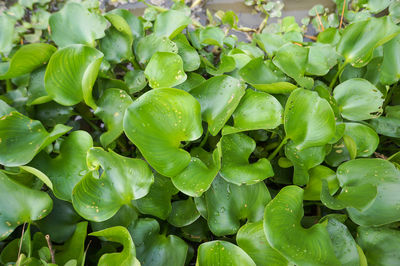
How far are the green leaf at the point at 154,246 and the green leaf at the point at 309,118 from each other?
0.47 meters

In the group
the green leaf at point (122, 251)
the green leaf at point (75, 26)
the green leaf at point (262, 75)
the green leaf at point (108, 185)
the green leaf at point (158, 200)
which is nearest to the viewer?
the green leaf at point (122, 251)

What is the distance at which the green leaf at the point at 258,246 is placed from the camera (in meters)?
0.75

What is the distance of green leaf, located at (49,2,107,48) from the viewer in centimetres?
107

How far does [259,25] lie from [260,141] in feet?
2.38

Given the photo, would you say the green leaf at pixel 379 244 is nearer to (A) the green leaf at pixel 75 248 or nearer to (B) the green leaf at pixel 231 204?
(B) the green leaf at pixel 231 204

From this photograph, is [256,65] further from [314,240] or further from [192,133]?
[314,240]

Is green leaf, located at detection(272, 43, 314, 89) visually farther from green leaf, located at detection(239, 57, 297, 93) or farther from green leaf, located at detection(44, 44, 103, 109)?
green leaf, located at detection(44, 44, 103, 109)

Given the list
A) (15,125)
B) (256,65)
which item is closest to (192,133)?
(256,65)

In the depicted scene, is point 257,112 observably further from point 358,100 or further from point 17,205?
point 17,205

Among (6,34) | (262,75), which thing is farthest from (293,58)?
(6,34)

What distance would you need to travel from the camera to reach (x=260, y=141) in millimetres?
1160

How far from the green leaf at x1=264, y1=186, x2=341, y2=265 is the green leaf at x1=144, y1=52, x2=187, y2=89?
0.48m

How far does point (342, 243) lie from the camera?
0.80 metres

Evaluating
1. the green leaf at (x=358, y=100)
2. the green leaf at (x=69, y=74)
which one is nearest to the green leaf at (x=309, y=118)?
the green leaf at (x=358, y=100)
